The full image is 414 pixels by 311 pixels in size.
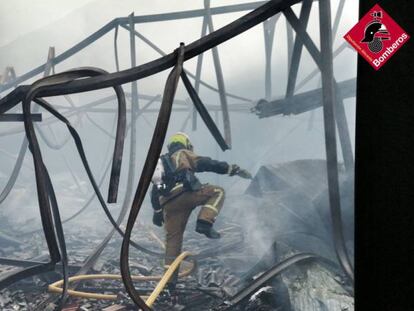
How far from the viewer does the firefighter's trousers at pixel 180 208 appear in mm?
5453

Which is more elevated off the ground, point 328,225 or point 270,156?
point 270,156

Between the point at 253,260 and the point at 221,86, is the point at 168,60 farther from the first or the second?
the point at 253,260

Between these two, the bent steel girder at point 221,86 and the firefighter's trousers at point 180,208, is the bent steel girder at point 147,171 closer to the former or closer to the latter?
the firefighter's trousers at point 180,208

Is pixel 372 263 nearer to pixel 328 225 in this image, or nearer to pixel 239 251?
pixel 328 225

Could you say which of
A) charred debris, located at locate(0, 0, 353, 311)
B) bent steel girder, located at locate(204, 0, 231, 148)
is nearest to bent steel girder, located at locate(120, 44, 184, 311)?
charred debris, located at locate(0, 0, 353, 311)

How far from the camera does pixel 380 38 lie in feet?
7.06

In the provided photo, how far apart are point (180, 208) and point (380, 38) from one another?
3.84 metres

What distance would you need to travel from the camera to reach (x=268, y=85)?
8.52 meters

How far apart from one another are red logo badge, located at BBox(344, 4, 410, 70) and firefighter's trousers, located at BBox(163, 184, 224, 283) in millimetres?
3500

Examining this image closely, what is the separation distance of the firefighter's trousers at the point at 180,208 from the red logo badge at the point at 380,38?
3.50 metres

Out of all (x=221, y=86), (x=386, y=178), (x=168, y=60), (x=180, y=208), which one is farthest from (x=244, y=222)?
(x=386, y=178)

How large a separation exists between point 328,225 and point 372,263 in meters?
3.36

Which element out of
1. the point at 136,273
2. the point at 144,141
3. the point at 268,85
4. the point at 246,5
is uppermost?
the point at 144,141

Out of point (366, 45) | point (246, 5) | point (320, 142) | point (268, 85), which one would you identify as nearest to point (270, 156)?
point (320, 142)
